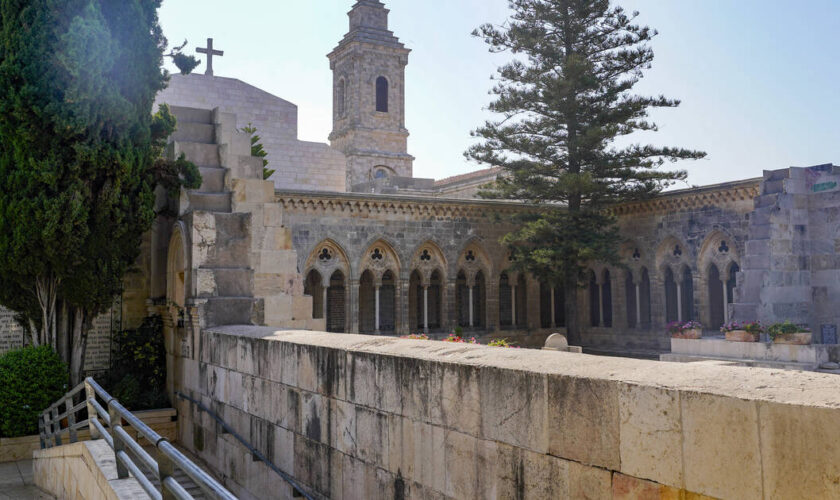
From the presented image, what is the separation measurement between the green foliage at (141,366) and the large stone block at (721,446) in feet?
27.6

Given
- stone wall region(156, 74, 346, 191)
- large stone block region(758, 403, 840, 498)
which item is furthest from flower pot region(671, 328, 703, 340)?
stone wall region(156, 74, 346, 191)

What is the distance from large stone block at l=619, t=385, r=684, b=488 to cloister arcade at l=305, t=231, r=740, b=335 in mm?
17470

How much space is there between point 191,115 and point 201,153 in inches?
34.5

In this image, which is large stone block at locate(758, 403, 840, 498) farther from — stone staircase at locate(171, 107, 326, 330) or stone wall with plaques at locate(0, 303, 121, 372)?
stone wall with plaques at locate(0, 303, 121, 372)

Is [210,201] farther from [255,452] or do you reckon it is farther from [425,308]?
[425,308]

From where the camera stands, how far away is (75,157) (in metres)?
9.27

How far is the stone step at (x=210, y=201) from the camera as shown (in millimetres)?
10078

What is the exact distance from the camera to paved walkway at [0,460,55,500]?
7.75 meters

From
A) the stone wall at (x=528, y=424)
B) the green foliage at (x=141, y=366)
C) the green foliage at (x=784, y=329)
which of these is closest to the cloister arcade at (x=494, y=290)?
the green foliage at (x=784, y=329)

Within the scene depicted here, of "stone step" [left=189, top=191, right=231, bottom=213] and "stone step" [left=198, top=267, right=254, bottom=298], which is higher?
"stone step" [left=189, top=191, right=231, bottom=213]

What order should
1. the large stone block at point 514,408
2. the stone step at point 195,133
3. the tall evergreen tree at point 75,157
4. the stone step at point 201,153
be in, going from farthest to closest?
the stone step at point 195,133 < the stone step at point 201,153 < the tall evergreen tree at point 75,157 < the large stone block at point 514,408

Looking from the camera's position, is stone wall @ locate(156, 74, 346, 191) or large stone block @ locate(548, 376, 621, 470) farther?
stone wall @ locate(156, 74, 346, 191)

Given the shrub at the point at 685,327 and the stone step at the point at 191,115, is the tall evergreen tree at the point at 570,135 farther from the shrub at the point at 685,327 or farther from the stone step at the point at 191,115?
the stone step at the point at 191,115

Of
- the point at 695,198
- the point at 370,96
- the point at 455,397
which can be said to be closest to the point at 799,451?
the point at 455,397
